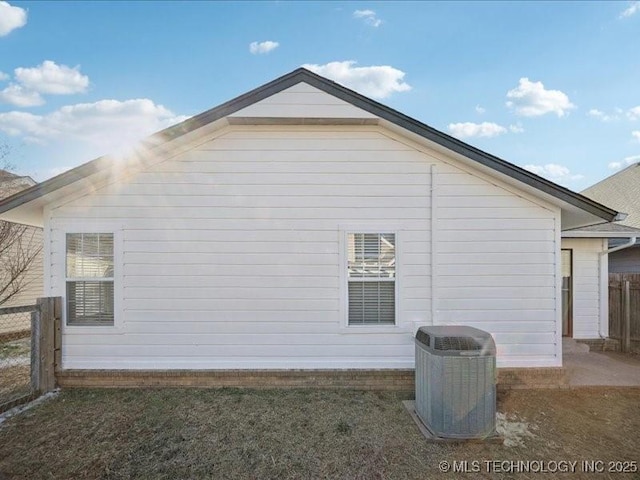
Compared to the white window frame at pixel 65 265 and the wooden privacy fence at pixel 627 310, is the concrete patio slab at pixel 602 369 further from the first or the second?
the white window frame at pixel 65 265

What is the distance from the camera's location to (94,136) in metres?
6.66

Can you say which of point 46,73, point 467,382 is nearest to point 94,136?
point 46,73

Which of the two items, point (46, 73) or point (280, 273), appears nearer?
point (280, 273)

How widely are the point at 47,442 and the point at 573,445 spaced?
5696mm

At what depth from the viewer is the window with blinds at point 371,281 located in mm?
5176

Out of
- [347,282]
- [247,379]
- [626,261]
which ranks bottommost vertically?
[247,379]

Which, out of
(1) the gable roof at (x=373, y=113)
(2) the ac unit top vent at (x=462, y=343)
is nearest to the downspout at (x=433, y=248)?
(1) the gable roof at (x=373, y=113)

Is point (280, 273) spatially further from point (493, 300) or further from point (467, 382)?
point (493, 300)

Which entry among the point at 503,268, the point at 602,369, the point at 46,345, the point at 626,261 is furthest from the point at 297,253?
the point at 626,261

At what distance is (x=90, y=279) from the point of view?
5168mm

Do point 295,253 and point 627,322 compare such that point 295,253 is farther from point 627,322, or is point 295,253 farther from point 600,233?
point 627,322

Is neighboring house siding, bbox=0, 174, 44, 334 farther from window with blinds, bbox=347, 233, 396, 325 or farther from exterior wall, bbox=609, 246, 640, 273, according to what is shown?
exterior wall, bbox=609, 246, 640, 273

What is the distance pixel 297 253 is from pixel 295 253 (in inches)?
1.2

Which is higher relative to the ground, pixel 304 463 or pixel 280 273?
pixel 280 273
